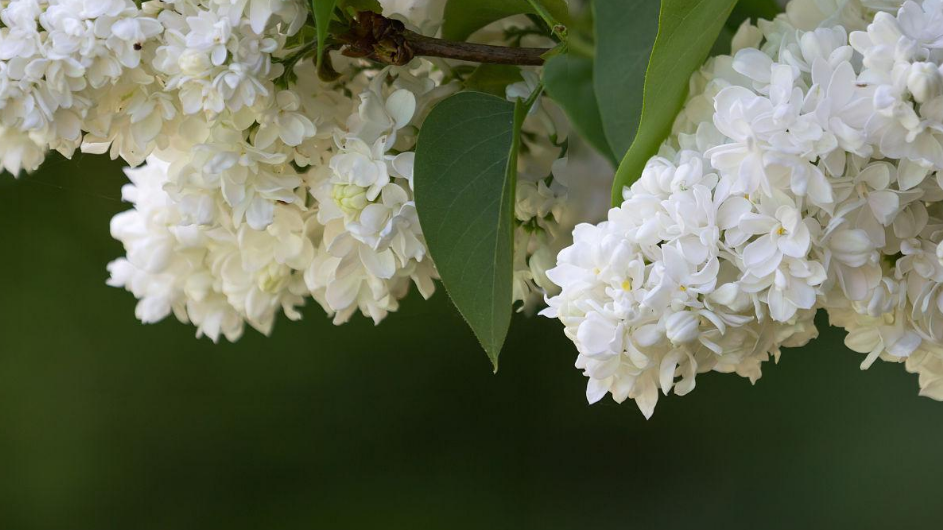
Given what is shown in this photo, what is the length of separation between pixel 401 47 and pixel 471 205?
2.9 inches

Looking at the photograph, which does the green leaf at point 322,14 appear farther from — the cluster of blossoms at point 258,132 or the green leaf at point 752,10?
the green leaf at point 752,10

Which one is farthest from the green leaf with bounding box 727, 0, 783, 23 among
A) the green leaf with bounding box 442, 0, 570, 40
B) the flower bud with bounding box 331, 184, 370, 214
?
the flower bud with bounding box 331, 184, 370, 214

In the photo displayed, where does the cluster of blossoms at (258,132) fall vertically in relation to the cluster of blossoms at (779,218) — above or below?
below

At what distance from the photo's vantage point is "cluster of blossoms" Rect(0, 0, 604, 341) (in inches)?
13.9

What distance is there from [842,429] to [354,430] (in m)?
0.79

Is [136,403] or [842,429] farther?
[136,403]

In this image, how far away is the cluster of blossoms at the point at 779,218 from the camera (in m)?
0.28

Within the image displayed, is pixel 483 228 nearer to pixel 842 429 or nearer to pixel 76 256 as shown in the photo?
pixel 842 429

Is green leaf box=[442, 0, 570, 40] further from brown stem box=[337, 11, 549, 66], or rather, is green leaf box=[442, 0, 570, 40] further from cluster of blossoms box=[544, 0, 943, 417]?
cluster of blossoms box=[544, 0, 943, 417]

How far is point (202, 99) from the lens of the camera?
1.19ft

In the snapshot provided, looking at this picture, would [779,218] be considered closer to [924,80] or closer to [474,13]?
[924,80]

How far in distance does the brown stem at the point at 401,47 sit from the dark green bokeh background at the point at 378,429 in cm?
107

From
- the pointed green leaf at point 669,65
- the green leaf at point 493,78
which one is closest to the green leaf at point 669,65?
Answer: the pointed green leaf at point 669,65

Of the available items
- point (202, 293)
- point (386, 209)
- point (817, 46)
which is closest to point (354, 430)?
point (202, 293)
